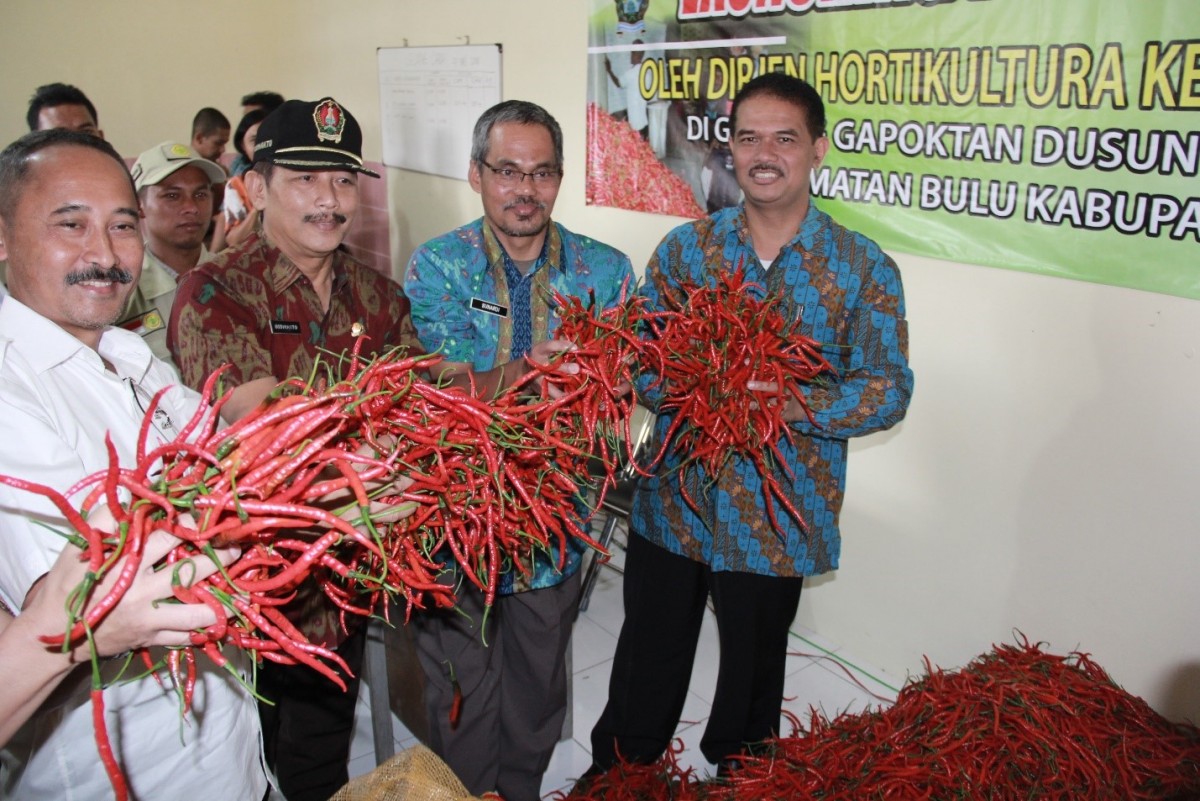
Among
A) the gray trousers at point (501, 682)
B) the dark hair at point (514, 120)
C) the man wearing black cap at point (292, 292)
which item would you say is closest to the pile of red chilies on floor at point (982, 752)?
the gray trousers at point (501, 682)

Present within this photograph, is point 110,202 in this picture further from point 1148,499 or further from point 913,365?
point 1148,499

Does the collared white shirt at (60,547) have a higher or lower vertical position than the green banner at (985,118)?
lower

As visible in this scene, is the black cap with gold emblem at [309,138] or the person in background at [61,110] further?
the person in background at [61,110]

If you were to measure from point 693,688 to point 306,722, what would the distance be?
1.35m

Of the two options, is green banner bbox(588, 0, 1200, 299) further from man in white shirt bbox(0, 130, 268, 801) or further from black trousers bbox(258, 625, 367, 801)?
man in white shirt bbox(0, 130, 268, 801)

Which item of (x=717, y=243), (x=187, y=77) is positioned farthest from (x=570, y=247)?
(x=187, y=77)

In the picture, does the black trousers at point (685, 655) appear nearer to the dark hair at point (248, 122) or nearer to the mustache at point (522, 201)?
the mustache at point (522, 201)

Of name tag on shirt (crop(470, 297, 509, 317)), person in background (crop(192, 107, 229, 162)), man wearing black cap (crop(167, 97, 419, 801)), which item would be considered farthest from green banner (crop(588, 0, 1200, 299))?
person in background (crop(192, 107, 229, 162))

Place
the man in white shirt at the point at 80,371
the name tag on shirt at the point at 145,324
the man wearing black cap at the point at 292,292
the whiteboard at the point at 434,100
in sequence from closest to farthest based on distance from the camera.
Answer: the man in white shirt at the point at 80,371 < the man wearing black cap at the point at 292,292 < the name tag on shirt at the point at 145,324 < the whiteboard at the point at 434,100

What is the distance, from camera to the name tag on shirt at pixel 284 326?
1.72 m

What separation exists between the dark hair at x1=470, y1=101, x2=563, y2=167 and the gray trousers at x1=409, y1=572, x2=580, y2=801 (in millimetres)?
1063

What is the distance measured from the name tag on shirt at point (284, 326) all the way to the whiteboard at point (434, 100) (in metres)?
2.87

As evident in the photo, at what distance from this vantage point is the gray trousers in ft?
6.59

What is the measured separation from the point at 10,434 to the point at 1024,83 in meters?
2.39
